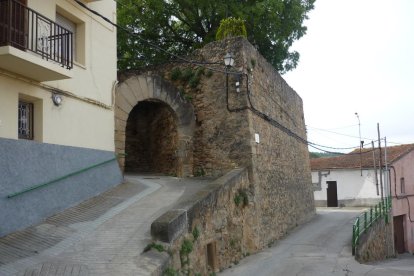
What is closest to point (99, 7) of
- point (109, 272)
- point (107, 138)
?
point (107, 138)

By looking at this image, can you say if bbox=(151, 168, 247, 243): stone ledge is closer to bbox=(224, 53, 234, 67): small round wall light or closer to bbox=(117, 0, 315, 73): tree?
bbox=(224, 53, 234, 67): small round wall light

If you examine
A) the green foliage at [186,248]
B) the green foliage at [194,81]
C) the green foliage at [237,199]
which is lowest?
the green foliage at [186,248]

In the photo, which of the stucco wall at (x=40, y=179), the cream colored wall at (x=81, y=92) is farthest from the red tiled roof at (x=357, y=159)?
the stucco wall at (x=40, y=179)

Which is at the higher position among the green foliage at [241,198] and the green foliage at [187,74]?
the green foliage at [187,74]

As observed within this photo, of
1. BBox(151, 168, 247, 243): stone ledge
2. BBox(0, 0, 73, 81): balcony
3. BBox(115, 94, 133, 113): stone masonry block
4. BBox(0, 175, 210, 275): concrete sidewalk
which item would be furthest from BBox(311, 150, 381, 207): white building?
BBox(0, 0, 73, 81): balcony

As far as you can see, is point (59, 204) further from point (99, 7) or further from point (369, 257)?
point (369, 257)

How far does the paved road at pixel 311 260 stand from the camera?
970 centimetres

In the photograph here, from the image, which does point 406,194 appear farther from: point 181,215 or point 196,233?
point 181,215

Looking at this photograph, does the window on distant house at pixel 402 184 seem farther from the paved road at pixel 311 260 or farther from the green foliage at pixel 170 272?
the green foliage at pixel 170 272

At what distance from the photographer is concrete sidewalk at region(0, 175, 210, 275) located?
6273 mm

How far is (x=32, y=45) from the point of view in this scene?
800 cm

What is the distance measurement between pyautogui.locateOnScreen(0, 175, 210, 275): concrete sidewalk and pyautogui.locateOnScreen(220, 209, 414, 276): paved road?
2.33 metres

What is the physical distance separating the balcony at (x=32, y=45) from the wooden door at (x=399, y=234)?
872 inches

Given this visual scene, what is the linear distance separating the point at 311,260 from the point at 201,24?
42.5 feet
